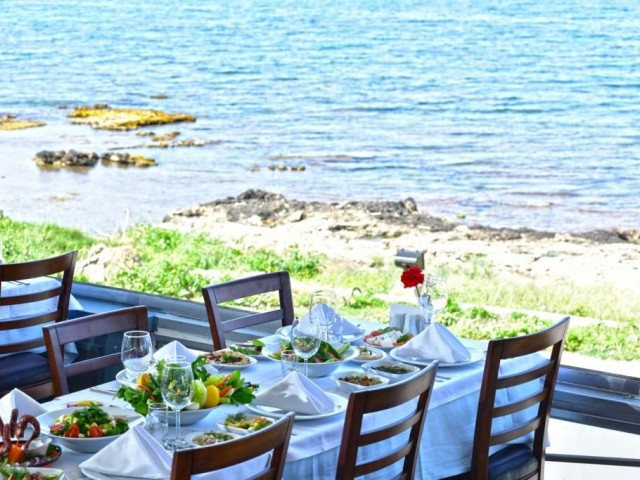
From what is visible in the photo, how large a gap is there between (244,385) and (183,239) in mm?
3929

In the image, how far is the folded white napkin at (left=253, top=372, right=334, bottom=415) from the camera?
2.09 metres

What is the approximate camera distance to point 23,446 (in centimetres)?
177

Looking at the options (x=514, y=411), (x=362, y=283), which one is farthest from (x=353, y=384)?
(x=362, y=283)

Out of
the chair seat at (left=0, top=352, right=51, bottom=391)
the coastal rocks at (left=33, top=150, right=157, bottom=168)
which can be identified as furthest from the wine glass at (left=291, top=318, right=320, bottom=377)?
the coastal rocks at (left=33, top=150, right=157, bottom=168)

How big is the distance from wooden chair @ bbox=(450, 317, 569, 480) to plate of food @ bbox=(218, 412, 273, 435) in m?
0.61

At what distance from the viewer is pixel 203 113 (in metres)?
12.8

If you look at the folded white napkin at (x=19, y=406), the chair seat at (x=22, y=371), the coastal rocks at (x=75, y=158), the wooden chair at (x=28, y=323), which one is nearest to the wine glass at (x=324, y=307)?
the folded white napkin at (x=19, y=406)

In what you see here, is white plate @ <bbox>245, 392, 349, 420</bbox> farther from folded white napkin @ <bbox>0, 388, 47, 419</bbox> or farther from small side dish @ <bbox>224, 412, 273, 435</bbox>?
folded white napkin @ <bbox>0, 388, 47, 419</bbox>

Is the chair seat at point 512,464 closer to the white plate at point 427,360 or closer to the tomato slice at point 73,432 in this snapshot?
the white plate at point 427,360

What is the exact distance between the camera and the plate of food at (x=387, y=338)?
8.93ft

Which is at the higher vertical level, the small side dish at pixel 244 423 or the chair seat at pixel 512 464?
the small side dish at pixel 244 423

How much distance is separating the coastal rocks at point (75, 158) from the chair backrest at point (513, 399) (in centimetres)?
744

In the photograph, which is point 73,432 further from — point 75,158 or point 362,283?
point 75,158

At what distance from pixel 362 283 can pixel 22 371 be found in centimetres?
201
